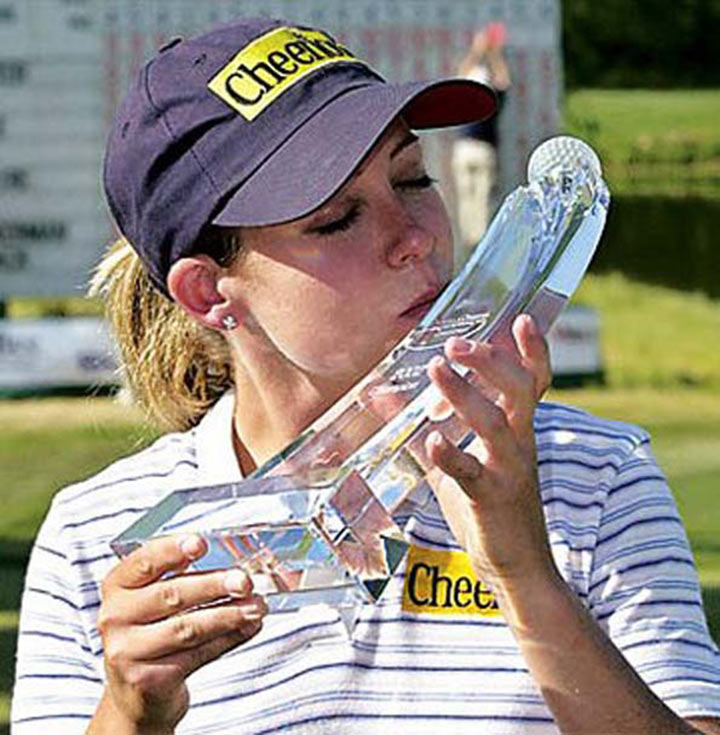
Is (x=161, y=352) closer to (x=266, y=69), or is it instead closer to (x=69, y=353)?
(x=266, y=69)

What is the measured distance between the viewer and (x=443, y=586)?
2.48 metres

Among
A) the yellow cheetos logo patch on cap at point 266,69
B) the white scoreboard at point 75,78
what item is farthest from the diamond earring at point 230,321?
the white scoreboard at point 75,78

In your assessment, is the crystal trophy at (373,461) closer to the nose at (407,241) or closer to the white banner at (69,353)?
the nose at (407,241)

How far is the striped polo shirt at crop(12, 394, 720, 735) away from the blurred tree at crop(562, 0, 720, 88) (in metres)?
19.6

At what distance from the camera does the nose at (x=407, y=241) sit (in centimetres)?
242

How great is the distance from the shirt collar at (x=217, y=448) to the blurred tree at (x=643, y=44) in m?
19.4

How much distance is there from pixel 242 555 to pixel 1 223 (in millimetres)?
9051

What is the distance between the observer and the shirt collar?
2600 millimetres

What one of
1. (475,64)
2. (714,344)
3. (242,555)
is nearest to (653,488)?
(242,555)

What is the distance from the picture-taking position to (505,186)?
11.5m

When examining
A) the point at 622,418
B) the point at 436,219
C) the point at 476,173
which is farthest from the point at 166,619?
the point at 476,173

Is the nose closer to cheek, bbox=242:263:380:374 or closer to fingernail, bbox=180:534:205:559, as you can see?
cheek, bbox=242:263:380:374

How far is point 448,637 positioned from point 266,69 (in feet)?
1.99

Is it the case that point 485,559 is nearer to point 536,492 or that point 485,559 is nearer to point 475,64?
point 536,492
